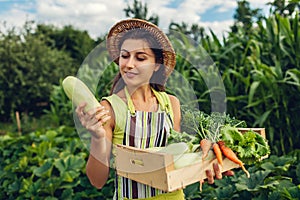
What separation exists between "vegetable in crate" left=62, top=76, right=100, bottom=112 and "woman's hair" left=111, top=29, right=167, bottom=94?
0.59ft

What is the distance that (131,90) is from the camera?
149cm

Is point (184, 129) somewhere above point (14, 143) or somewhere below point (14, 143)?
above

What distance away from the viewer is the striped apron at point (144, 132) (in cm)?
145

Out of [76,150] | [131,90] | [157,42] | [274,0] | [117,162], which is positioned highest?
[274,0]

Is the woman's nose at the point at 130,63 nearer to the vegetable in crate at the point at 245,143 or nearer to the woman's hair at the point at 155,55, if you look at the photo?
the woman's hair at the point at 155,55

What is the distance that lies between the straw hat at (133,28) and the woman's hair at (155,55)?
0.04 ft

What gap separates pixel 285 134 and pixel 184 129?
2.54 meters

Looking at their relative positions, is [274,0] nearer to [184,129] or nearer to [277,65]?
[277,65]

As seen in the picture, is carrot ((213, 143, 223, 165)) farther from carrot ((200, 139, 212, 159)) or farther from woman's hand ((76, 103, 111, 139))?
woman's hand ((76, 103, 111, 139))

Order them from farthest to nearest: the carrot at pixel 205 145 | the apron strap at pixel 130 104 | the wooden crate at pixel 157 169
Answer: the apron strap at pixel 130 104
the carrot at pixel 205 145
the wooden crate at pixel 157 169

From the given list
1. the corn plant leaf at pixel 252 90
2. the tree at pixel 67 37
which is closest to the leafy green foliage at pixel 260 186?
the corn plant leaf at pixel 252 90

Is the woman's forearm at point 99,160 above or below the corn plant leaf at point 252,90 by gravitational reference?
below

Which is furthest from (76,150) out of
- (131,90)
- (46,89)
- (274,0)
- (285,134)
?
(46,89)

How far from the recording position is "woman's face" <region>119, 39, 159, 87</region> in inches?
54.8
